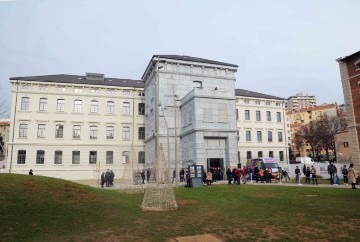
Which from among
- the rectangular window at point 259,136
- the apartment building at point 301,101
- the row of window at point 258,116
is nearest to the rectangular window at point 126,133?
the row of window at point 258,116

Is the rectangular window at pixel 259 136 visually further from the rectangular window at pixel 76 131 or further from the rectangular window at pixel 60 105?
the rectangular window at pixel 60 105

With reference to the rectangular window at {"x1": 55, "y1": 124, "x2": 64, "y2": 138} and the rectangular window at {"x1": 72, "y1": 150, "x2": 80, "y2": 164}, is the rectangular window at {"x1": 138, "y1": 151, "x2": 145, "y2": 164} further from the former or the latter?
the rectangular window at {"x1": 55, "y1": 124, "x2": 64, "y2": 138}

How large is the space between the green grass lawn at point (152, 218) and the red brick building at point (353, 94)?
20.7 metres

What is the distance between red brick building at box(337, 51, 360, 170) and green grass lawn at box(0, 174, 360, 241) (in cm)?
2068

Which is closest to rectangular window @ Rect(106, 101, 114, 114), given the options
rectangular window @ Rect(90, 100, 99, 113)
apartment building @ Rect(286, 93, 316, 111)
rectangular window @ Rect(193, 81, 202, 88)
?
rectangular window @ Rect(90, 100, 99, 113)

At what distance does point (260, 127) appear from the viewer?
192ft

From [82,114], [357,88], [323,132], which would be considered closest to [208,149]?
[357,88]

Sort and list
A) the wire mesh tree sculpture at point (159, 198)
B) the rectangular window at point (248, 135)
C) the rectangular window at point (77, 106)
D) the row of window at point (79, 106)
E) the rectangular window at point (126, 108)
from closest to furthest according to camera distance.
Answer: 1. the wire mesh tree sculpture at point (159, 198)
2. the row of window at point (79, 106)
3. the rectangular window at point (77, 106)
4. the rectangular window at point (126, 108)
5. the rectangular window at point (248, 135)

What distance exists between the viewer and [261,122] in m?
58.8

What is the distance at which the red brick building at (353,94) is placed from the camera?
107 feet

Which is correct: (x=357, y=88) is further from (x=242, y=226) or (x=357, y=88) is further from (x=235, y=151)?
(x=242, y=226)

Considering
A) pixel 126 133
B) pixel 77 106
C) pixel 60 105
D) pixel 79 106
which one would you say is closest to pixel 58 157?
pixel 60 105

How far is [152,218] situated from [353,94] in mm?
31925

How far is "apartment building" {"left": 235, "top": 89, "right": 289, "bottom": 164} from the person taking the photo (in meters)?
56.7
